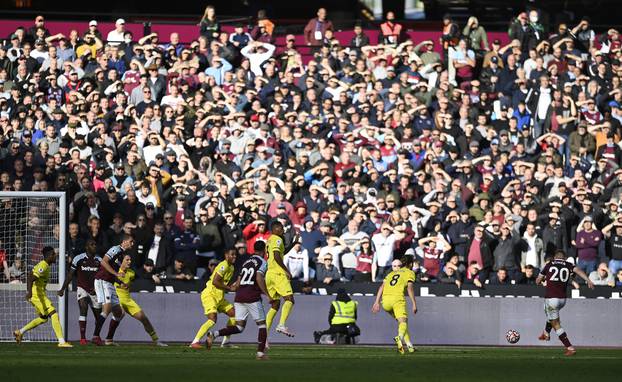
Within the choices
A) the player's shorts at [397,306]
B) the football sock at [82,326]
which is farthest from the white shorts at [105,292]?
the player's shorts at [397,306]

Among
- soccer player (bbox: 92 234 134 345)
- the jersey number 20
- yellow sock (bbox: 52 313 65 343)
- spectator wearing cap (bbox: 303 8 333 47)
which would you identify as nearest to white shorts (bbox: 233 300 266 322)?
the jersey number 20

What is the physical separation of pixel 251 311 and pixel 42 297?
443cm

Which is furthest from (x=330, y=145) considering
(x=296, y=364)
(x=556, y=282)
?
(x=296, y=364)

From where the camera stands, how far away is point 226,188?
95.2 ft

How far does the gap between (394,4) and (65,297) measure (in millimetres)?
17826

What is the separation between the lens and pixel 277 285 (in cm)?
2508

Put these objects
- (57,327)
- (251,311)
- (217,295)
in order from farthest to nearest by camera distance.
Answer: (217,295) < (57,327) < (251,311)

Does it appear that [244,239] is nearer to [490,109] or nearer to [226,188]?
[226,188]

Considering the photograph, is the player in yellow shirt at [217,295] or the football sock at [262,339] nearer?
the football sock at [262,339]

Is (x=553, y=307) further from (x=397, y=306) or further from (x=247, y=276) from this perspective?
(x=247, y=276)

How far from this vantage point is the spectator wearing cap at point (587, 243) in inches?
1133

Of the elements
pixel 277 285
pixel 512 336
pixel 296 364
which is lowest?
pixel 296 364

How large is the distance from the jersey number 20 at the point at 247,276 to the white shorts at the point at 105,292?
11.9ft

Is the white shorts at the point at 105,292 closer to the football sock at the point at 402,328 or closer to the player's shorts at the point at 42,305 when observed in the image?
the player's shorts at the point at 42,305
